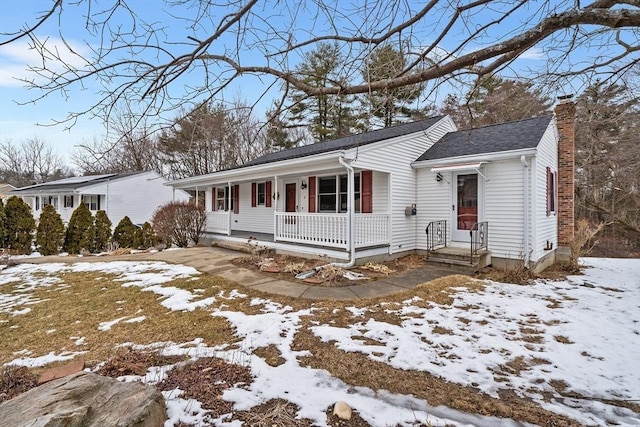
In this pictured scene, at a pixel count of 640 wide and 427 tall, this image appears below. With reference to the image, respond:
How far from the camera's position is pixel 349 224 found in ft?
25.3

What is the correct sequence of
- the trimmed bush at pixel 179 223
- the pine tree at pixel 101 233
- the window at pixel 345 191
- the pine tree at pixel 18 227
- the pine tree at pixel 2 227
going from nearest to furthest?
the window at pixel 345 191, the pine tree at pixel 2 227, the pine tree at pixel 18 227, the trimmed bush at pixel 179 223, the pine tree at pixel 101 233

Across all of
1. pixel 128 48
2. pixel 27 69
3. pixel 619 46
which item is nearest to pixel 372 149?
pixel 619 46

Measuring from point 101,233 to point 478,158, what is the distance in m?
14.3

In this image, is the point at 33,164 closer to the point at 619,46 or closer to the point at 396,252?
the point at 396,252

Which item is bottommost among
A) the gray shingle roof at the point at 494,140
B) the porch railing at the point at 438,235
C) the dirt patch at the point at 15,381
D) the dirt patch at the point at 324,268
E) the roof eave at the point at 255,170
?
the dirt patch at the point at 15,381

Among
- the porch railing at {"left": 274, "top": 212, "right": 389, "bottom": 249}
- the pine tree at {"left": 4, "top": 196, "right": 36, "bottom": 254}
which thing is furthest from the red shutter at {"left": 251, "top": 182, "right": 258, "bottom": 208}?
the pine tree at {"left": 4, "top": 196, "right": 36, "bottom": 254}

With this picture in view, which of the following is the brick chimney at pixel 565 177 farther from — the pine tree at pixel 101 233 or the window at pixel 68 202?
the window at pixel 68 202

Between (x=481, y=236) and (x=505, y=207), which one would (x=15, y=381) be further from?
(x=505, y=207)

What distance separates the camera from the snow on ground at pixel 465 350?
2515 millimetres

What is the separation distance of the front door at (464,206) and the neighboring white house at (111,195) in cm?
1871

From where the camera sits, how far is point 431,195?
368 inches

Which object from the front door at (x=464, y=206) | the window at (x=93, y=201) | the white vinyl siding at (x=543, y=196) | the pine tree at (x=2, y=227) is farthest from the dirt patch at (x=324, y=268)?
the window at (x=93, y=201)

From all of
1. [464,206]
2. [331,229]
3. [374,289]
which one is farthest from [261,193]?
[374,289]

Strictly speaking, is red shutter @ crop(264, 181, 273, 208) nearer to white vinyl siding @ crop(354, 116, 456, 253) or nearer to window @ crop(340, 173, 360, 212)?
window @ crop(340, 173, 360, 212)
